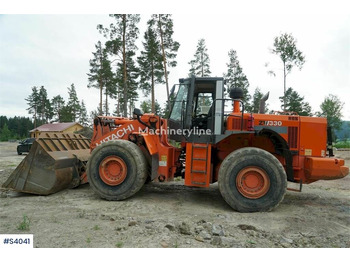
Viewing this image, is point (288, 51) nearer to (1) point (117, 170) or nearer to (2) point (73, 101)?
(1) point (117, 170)

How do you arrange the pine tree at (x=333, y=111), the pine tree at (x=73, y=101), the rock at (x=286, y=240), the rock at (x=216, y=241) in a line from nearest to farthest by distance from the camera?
the rock at (x=216, y=241), the rock at (x=286, y=240), the pine tree at (x=333, y=111), the pine tree at (x=73, y=101)

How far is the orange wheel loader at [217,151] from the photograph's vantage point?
5105 millimetres

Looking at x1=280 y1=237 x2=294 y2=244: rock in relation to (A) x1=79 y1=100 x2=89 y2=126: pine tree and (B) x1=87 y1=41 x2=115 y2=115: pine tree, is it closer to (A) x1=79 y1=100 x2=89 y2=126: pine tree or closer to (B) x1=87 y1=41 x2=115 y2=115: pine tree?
(B) x1=87 y1=41 x2=115 y2=115: pine tree

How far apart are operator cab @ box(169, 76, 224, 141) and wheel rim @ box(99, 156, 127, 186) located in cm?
140

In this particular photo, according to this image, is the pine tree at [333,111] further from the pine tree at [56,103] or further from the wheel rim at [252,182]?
the pine tree at [56,103]

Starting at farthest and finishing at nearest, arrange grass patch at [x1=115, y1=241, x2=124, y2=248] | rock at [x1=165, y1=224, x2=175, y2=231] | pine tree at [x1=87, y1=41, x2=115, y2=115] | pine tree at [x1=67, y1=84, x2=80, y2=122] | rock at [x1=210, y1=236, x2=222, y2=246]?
pine tree at [x1=67, y1=84, x2=80, y2=122] → pine tree at [x1=87, y1=41, x2=115, y2=115] → rock at [x1=165, y1=224, x2=175, y2=231] → rock at [x1=210, y1=236, x2=222, y2=246] → grass patch at [x1=115, y1=241, x2=124, y2=248]

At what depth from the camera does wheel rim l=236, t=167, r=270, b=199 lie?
506 centimetres

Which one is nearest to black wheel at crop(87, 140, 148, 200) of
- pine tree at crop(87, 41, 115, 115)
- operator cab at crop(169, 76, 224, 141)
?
operator cab at crop(169, 76, 224, 141)

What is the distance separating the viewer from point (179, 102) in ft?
20.2

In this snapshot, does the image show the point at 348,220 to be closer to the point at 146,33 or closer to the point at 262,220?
the point at 262,220

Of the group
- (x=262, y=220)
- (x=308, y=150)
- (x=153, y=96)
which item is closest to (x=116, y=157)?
(x=262, y=220)

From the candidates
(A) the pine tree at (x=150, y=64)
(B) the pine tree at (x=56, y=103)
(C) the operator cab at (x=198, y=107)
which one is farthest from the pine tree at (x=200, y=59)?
(B) the pine tree at (x=56, y=103)

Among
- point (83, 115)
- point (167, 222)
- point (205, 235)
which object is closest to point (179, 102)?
point (167, 222)

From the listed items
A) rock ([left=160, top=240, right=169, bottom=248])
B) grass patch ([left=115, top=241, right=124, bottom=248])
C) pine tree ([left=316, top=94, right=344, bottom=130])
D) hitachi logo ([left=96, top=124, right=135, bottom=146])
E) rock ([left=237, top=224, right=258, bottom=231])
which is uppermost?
pine tree ([left=316, top=94, right=344, bottom=130])
